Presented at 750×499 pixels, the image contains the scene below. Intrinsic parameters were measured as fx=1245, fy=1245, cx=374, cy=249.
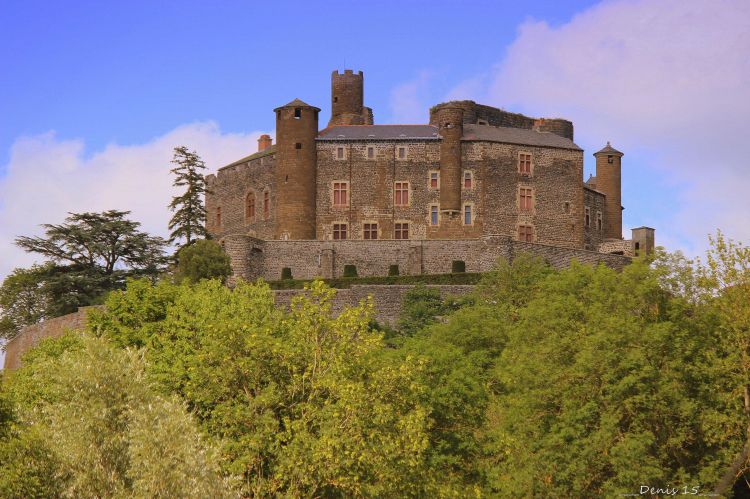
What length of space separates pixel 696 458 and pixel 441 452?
7707 millimetres

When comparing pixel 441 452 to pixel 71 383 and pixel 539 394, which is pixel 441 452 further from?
pixel 71 383

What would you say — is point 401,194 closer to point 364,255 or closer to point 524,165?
point 364,255

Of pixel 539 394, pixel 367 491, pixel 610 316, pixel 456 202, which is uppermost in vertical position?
pixel 456 202

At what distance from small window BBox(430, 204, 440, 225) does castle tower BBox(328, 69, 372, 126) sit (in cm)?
1054

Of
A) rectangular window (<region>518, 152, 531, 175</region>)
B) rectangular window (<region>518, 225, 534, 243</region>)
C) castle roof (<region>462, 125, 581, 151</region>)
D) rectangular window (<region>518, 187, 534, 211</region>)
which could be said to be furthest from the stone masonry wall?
rectangular window (<region>518, 152, 531, 175</region>)

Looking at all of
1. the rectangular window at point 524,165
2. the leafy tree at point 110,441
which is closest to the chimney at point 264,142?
the rectangular window at point 524,165

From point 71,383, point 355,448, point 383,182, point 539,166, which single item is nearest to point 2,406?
point 71,383

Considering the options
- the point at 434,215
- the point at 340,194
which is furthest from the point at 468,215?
the point at 340,194

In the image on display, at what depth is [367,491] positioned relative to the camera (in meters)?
32.4

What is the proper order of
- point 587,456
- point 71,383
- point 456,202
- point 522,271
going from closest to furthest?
point 71,383
point 587,456
point 522,271
point 456,202

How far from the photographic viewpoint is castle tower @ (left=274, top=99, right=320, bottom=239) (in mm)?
73000

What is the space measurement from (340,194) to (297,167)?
3.01m

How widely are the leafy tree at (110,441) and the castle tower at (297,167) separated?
123 ft

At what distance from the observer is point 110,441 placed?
1217 inches
